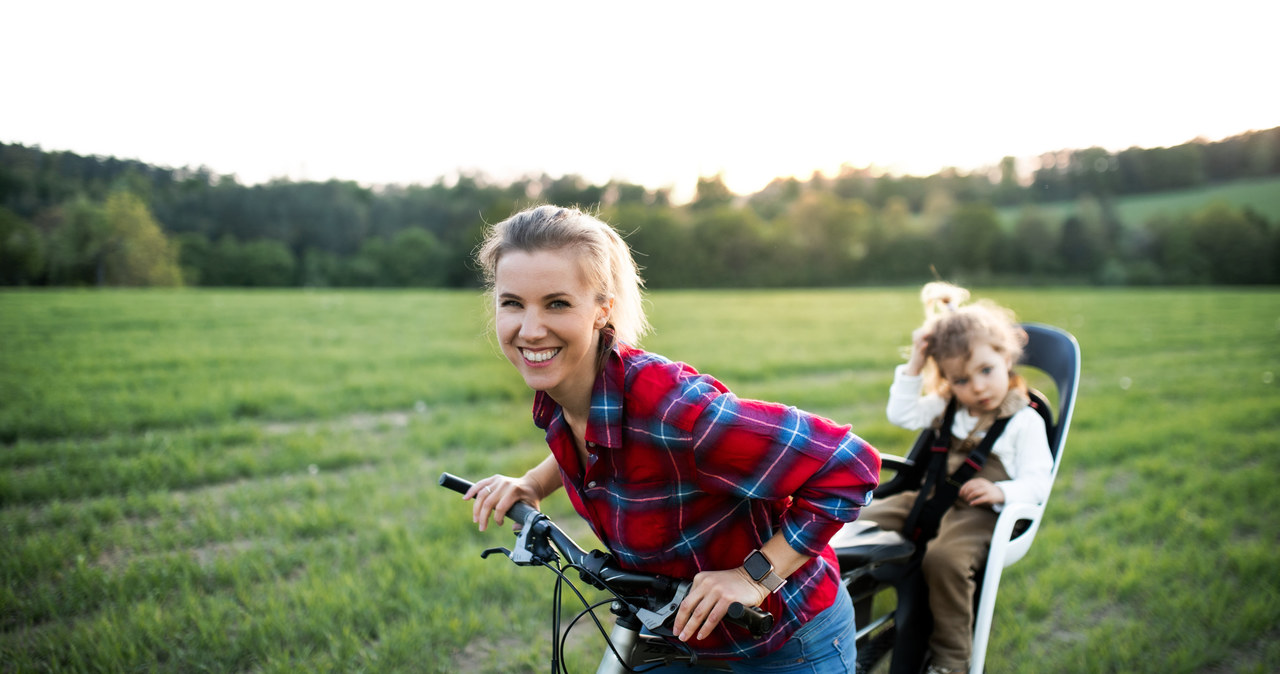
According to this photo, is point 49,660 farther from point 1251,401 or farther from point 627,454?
point 1251,401

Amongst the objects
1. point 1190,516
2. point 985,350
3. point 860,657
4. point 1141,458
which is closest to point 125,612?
point 860,657

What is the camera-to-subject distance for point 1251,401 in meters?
8.41

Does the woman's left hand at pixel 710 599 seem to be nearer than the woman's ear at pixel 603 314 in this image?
Yes

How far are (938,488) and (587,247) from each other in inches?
76.4

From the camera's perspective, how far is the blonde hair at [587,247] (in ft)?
5.38

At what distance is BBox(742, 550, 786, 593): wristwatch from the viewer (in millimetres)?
1583

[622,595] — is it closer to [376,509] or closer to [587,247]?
[587,247]

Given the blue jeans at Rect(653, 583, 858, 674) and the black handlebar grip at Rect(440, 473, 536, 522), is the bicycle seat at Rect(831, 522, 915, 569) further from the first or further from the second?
the black handlebar grip at Rect(440, 473, 536, 522)

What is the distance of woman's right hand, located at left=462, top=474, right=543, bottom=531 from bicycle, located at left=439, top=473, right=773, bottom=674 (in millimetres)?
34

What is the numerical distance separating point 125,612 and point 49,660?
1.37ft

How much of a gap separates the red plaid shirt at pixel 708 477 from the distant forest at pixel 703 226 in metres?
0.70

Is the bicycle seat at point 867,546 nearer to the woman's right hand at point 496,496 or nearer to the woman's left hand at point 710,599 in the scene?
the woman's left hand at point 710,599

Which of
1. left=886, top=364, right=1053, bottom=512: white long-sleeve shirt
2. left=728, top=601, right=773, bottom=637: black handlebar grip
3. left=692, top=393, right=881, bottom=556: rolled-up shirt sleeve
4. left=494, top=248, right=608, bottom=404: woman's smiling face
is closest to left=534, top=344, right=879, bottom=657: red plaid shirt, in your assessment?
left=692, top=393, right=881, bottom=556: rolled-up shirt sleeve

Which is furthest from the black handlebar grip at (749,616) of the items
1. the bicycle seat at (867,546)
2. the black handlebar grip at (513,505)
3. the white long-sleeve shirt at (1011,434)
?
the white long-sleeve shirt at (1011,434)
